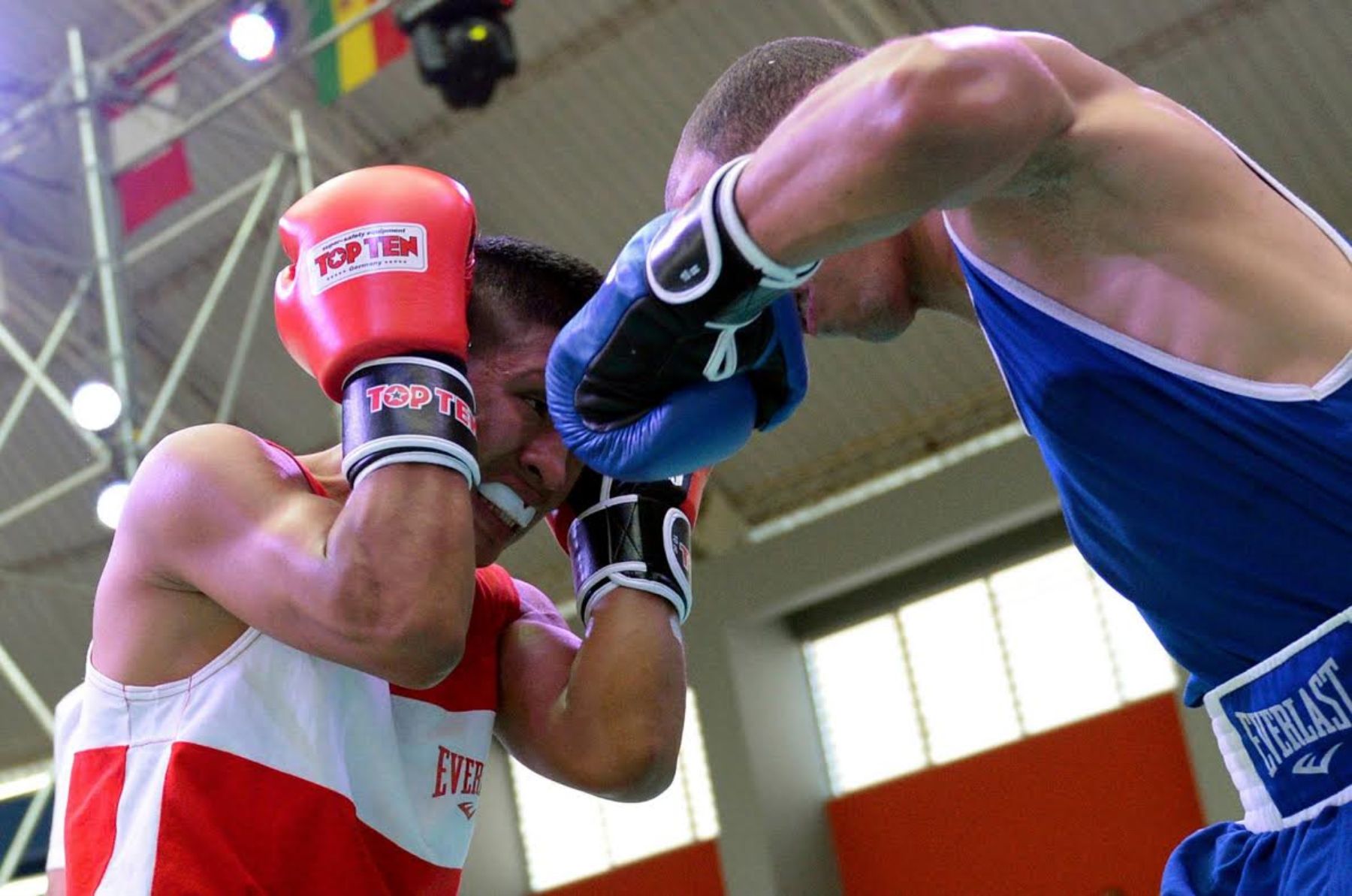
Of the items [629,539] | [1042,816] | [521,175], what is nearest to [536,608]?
[629,539]

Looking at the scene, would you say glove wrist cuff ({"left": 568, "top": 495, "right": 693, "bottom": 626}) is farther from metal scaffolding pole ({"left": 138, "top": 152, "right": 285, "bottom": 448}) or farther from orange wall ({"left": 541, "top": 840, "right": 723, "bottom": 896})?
orange wall ({"left": 541, "top": 840, "right": 723, "bottom": 896})

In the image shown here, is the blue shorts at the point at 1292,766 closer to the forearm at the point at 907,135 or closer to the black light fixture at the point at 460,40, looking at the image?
the forearm at the point at 907,135

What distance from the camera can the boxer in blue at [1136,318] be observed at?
4.69 ft

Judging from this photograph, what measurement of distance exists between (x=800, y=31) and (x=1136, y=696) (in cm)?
433

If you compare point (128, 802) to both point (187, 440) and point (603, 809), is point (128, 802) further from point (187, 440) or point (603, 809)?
point (603, 809)

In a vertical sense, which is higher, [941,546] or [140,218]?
[140,218]

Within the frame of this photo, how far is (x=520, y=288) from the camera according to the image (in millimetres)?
2523

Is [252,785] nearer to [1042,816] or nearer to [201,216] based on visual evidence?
[201,216]

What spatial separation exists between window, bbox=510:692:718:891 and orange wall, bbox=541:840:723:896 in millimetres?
86

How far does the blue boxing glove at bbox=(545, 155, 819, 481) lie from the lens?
156 centimetres

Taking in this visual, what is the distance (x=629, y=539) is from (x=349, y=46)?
5.84m

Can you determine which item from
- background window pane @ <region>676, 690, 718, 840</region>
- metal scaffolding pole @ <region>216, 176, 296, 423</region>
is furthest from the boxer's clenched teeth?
background window pane @ <region>676, 690, 718, 840</region>

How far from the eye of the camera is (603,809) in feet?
38.2

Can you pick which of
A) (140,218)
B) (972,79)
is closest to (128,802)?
(972,79)
